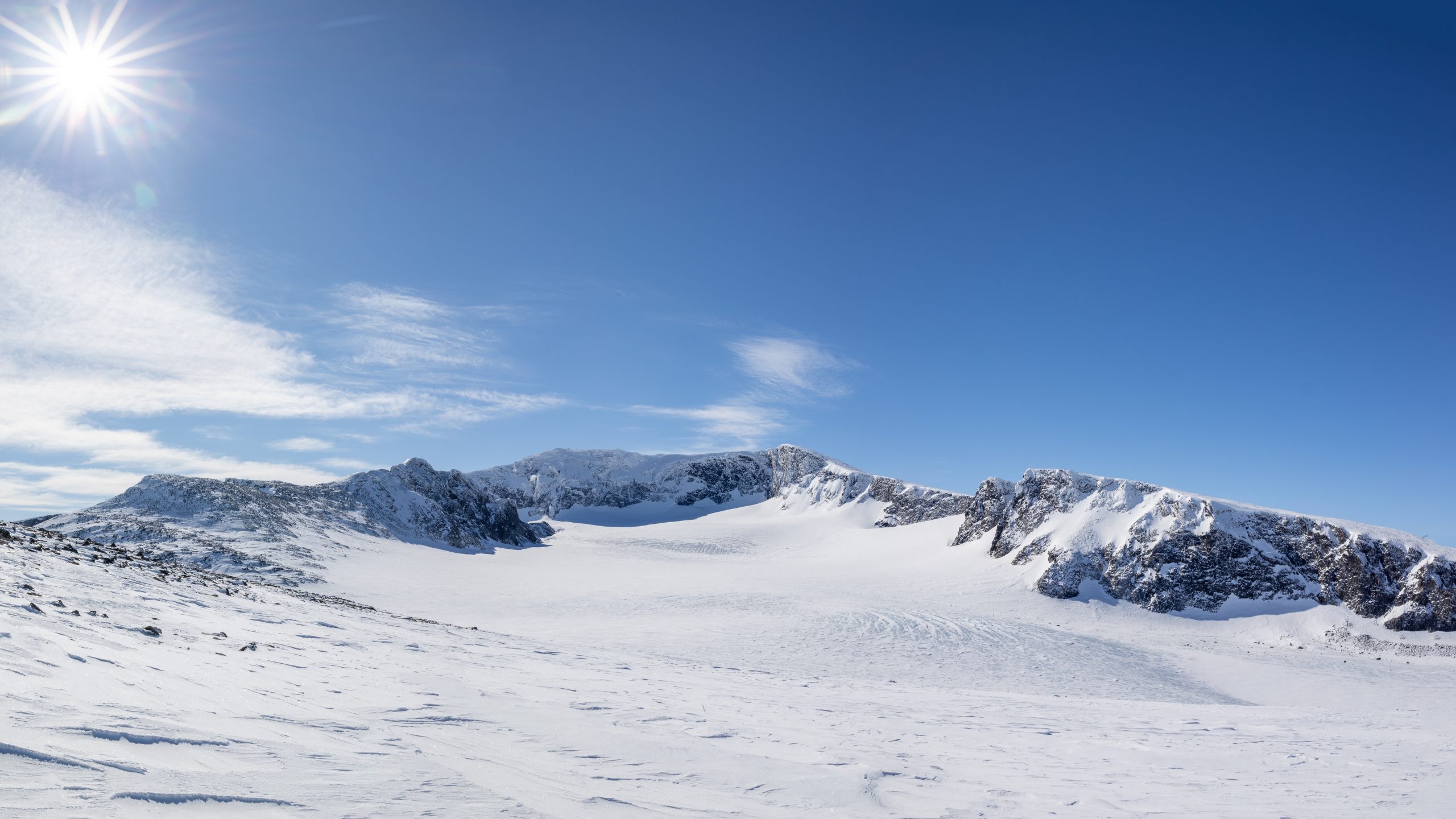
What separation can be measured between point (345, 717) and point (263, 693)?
99 cm

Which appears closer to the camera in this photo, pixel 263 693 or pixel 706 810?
pixel 706 810

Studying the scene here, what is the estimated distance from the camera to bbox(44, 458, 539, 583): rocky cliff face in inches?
1334

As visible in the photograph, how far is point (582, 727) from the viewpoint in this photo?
7.32m

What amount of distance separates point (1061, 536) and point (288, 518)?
167 feet

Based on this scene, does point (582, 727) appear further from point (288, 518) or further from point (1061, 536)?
point (288, 518)

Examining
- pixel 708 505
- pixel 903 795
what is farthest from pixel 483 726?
pixel 708 505

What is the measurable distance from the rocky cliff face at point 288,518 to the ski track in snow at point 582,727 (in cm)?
2161

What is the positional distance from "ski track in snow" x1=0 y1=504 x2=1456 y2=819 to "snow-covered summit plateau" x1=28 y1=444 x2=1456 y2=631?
506 inches

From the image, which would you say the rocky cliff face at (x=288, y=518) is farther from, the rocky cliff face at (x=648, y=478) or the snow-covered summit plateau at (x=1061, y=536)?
the rocky cliff face at (x=648, y=478)

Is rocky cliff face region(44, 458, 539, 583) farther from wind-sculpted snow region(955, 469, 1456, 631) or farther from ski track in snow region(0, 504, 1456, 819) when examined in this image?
wind-sculpted snow region(955, 469, 1456, 631)

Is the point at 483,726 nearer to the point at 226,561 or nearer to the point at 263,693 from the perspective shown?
the point at 263,693

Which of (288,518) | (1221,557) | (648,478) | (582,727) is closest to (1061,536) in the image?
(1221,557)

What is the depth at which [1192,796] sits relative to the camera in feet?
22.7

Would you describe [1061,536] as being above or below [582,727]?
above
